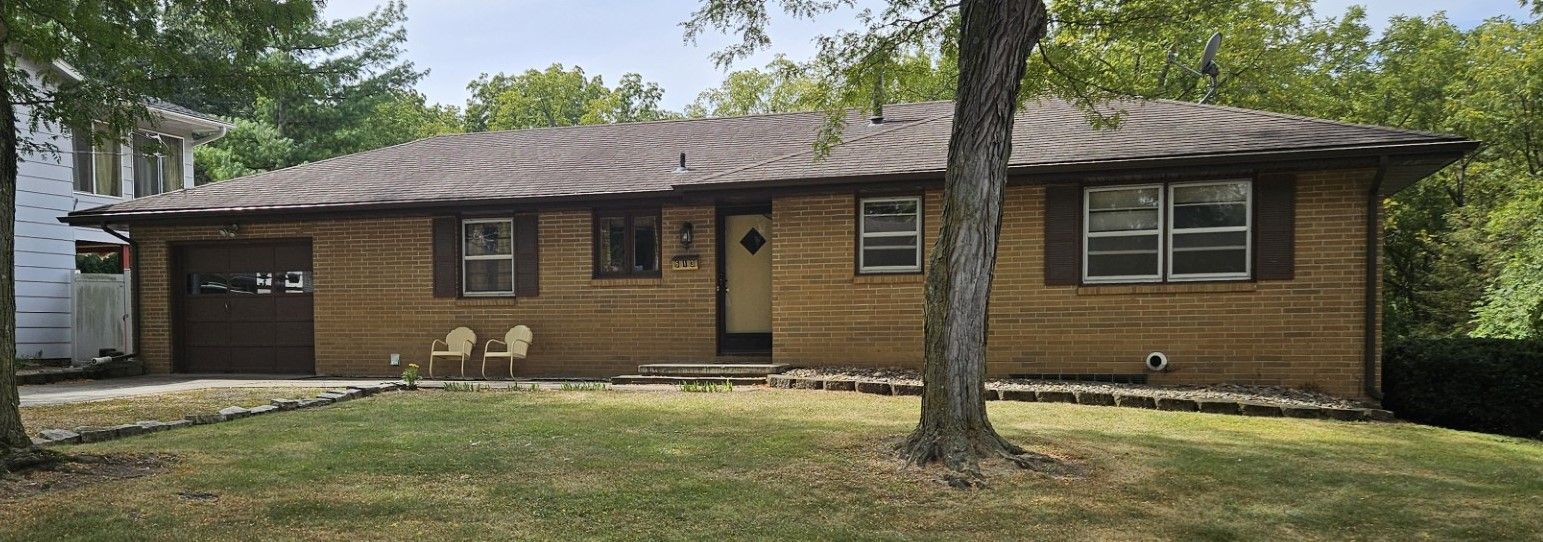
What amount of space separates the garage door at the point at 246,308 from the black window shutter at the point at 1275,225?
13403mm

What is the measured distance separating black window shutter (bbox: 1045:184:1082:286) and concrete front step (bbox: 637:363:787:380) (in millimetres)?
3609

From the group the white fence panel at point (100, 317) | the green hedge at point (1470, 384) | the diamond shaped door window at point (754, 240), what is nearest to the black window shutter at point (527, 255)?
the diamond shaped door window at point (754, 240)

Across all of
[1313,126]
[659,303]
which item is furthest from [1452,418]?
[659,303]

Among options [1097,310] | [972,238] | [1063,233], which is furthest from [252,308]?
[972,238]

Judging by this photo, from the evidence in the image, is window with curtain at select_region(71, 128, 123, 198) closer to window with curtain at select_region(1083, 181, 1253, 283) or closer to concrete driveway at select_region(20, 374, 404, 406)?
concrete driveway at select_region(20, 374, 404, 406)

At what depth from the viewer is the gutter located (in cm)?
1000

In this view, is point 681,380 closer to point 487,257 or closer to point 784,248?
point 784,248

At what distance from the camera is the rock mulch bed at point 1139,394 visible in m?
8.71

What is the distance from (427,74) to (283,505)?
34.4 meters

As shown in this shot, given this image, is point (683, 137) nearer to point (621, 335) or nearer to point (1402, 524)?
point (621, 335)

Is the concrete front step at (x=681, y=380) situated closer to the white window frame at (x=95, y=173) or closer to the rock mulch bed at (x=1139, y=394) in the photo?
the rock mulch bed at (x=1139, y=394)

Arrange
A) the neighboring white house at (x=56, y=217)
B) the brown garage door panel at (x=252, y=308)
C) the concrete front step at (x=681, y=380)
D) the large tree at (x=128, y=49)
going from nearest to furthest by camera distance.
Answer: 1. the large tree at (x=128, y=49)
2. the concrete front step at (x=681, y=380)
3. the brown garage door panel at (x=252, y=308)
4. the neighboring white house at (x=56, y=217)

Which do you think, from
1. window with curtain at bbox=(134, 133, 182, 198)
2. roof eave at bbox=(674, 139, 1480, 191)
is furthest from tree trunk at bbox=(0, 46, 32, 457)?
window with curtain at bbox=(134, 133, 182, 198)

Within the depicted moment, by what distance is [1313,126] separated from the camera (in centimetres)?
1053
